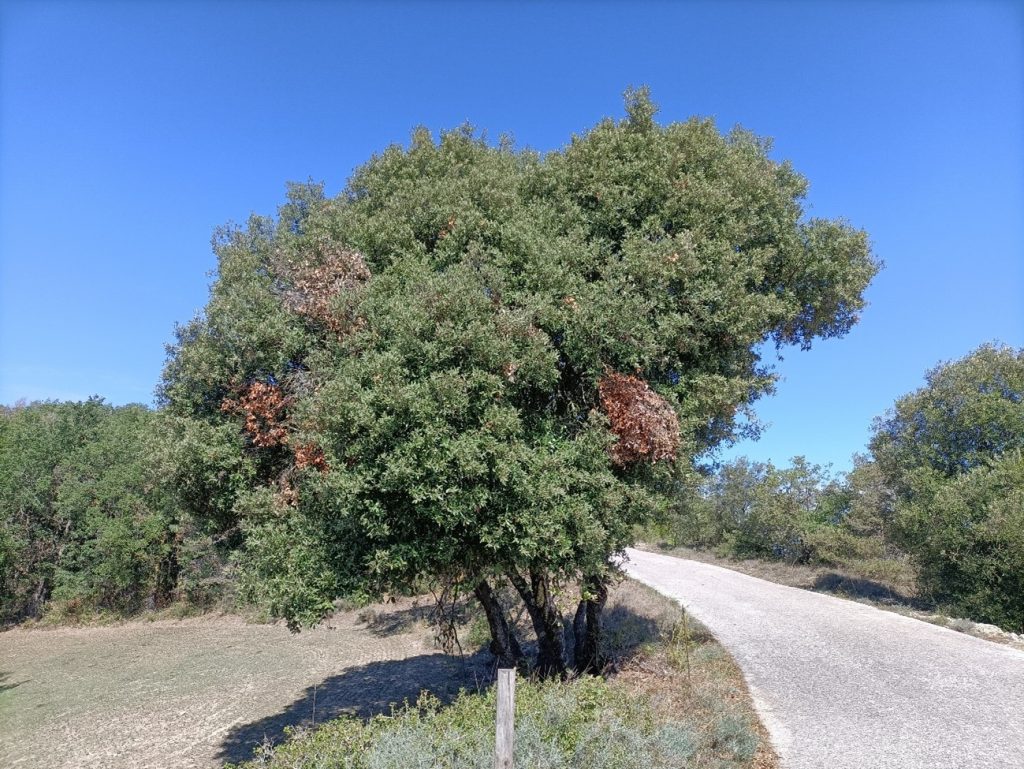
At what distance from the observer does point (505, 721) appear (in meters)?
4.85

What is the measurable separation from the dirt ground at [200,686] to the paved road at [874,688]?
249 inches

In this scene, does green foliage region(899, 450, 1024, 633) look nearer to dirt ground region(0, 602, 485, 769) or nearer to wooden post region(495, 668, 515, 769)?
dirt ground region(0, 602, 485, 769)

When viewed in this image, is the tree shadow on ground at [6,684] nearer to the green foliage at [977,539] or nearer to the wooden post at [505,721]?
the wooden post at [505,721]

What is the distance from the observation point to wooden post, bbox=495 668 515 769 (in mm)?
4758

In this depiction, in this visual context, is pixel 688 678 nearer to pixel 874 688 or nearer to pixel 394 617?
pixel 874 688

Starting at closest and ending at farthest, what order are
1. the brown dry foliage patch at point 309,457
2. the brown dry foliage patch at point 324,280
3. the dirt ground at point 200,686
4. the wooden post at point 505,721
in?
the wooden post at point 505,721
the brown dry foliage patch at point 309,457
the brown dry foliage patch at point 324,280
the dirt ground at point 200,686

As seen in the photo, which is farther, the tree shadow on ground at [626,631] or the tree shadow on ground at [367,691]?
the tree shadow on ground at [626,631]

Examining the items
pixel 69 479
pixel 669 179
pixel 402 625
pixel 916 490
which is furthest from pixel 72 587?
pixel 916 490

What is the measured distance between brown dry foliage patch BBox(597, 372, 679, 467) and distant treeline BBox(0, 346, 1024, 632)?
2.30 metres

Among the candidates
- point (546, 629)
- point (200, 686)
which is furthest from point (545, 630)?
point (200, 686)

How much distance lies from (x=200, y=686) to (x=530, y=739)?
16.1 m

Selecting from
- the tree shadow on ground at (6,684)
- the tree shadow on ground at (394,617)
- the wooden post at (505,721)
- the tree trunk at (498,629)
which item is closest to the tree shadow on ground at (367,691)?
the tree trunk at (498,629)

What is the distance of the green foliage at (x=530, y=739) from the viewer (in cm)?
501

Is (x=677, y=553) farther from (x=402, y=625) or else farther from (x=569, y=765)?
(x=569, y=765)
